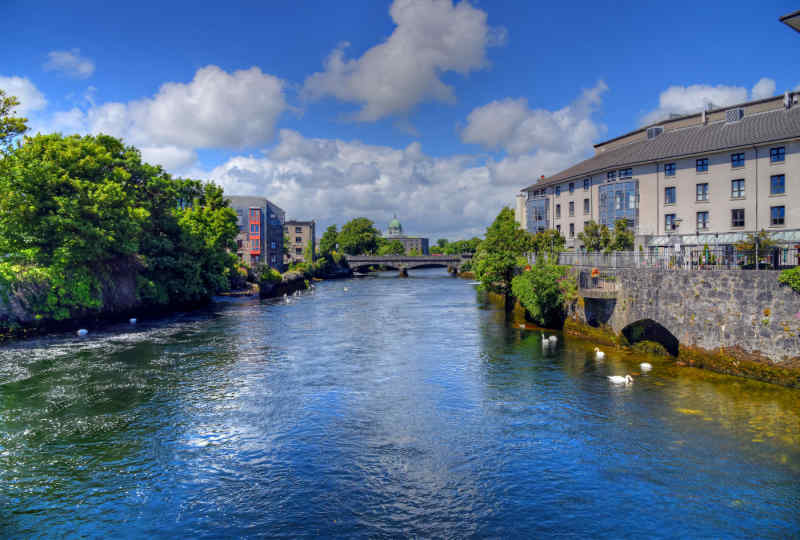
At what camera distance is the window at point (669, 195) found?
54000 millimetres

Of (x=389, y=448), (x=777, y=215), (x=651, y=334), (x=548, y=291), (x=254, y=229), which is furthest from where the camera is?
(x=254, y=229)

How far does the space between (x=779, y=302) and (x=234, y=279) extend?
69.0 m

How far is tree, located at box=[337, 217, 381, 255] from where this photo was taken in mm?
191625

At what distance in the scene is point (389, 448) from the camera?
1686 centimetres

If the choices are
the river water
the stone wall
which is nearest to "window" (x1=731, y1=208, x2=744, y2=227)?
the stone wall

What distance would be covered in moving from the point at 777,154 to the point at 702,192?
7.27 metres

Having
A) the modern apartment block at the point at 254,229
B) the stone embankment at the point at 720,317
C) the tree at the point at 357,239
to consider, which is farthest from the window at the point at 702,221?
the tree at the point at 357,239

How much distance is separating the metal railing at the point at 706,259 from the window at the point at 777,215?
1134 cm

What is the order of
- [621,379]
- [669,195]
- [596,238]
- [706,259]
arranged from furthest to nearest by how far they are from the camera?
Result: [669,195], [596,238], [706,259], [621,379]

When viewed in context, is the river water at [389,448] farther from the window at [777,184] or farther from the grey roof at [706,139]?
the grey roof at [706,139]

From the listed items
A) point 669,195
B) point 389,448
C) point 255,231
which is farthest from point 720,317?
point 255,231

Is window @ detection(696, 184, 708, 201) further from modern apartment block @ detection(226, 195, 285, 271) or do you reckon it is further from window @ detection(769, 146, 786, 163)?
modern apartment block @ detection(226, 195, 285, 271)

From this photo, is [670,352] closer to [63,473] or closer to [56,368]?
[63,473]

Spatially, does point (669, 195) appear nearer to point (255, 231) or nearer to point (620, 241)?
point (620, 241)
